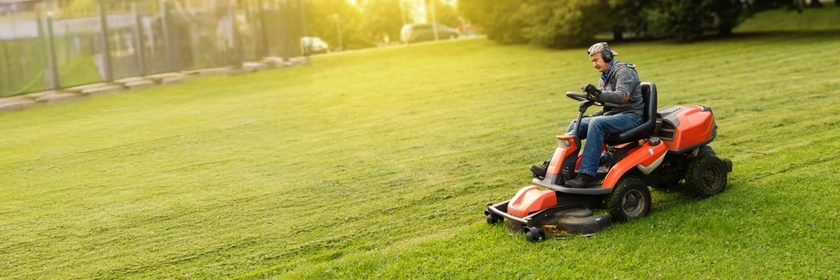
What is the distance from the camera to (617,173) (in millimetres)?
7207

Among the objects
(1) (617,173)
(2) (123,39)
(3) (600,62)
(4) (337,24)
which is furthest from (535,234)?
(4) (337,24)

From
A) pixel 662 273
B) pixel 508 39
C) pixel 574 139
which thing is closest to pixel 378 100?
pixel 574 139

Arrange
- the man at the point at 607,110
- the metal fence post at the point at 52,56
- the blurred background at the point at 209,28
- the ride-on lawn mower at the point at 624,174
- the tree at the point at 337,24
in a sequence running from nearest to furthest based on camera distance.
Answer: the ride-on lawn mower at the point at 624,174, the man at the point at 607,110, the blurred background at the point at 209,28, the metal fence post at the point at 52,56, the tree at the point at 337,24

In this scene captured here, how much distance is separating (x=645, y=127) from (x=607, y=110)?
0.39 m

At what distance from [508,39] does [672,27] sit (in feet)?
27.0

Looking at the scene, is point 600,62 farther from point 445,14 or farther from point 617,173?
point 445,14

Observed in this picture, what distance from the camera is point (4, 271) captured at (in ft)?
23.6

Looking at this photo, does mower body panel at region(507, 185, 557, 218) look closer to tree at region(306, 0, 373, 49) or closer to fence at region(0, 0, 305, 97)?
fence at region(0, 0, 305, 97)

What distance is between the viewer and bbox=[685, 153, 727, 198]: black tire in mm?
7754

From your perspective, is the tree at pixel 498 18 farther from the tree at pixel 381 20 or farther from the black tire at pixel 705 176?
the tree at pixel 381 20

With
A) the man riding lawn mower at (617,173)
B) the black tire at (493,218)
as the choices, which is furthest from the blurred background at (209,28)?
the man riding lawn mower at (617,173)

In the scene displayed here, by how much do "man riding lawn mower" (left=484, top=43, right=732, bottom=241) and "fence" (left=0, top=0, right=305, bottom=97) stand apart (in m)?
16.0

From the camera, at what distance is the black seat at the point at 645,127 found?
7.39 metres

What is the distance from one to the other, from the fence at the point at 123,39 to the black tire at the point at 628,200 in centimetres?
1642
